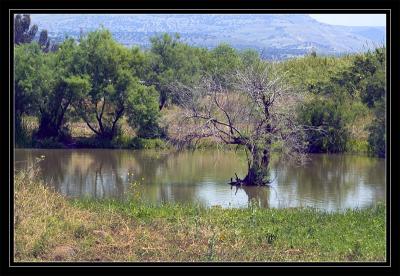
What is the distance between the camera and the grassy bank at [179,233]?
615 cm

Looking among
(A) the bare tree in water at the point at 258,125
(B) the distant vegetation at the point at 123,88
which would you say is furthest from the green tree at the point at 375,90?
(A) the bare tree in water at the point at 258,125

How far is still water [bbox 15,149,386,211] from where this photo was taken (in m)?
11.6

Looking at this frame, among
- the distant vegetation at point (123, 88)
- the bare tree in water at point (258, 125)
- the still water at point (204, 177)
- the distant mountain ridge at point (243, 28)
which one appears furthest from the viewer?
the distant mountain ridge at point (243, 28)

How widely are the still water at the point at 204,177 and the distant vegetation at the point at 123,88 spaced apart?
0.96m

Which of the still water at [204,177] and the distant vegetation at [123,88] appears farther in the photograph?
the distant vegetation at [123,88]

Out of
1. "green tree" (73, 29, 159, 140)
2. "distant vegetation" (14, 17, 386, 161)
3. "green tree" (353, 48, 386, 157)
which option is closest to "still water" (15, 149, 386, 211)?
"green tree" (353, 48, 386, 157)

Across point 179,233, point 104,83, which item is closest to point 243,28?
point 104,83

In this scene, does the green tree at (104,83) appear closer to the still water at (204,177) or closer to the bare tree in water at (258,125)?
the still water at (204,177)

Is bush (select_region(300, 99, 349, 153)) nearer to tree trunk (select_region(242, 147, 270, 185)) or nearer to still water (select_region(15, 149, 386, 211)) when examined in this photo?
still water (select_region(15, 149, 386, 211))

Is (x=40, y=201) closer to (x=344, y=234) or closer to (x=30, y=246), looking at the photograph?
(x=30, y=246)

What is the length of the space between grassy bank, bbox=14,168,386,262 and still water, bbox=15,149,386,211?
8.37 feet

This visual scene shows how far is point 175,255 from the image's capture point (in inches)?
244

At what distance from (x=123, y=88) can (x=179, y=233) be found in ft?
45.2
